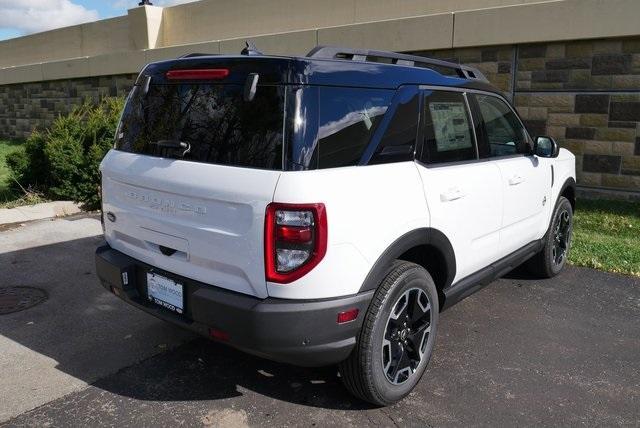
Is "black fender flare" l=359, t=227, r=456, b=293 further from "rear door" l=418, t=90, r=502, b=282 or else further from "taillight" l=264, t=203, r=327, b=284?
"taillight" l=264, t=203, r=327, b=284

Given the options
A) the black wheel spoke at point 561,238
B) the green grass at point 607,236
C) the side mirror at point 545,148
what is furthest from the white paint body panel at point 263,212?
the green grass at point 607,236

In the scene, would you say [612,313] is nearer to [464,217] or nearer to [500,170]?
[500,170]

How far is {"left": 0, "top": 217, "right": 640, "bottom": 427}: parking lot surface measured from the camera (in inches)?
117

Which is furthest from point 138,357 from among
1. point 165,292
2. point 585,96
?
point 585,96

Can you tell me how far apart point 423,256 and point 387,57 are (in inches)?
48.5

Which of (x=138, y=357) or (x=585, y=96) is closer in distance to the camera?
(x=138, y=357)

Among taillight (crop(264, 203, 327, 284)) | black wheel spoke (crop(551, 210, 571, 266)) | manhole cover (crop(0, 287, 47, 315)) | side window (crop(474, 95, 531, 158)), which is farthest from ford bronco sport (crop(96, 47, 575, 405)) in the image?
black wheel spoke (crop(551, 210, 571, 266))

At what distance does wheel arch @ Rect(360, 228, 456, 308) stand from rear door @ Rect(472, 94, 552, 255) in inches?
31.7

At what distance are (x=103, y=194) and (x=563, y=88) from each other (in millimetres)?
6694

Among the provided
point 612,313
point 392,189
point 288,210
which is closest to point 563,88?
point 612,313

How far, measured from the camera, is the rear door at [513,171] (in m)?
3.90

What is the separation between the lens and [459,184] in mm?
3354

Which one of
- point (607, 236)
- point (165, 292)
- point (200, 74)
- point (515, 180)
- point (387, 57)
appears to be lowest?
point (607, 236)

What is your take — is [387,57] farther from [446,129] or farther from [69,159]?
[69,159]
